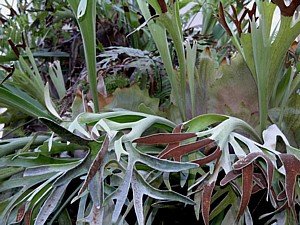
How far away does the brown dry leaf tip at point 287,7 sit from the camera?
0.42 meters

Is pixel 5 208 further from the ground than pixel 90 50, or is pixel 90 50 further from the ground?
pixel 90 50

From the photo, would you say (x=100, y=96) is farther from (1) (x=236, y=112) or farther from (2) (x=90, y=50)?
(1) (x=236, y=112)

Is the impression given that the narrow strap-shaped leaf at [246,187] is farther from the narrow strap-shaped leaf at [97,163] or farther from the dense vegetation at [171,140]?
the narrow strap-shaped leaf at [97,163]

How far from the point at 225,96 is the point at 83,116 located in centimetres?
20

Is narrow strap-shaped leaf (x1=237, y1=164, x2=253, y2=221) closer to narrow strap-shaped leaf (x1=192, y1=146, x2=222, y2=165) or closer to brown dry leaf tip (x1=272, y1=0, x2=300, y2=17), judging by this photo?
narrow strap-shaped leaf (x1=192, y1=146, x2=222, y2=165)

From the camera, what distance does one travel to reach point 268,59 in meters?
0.47

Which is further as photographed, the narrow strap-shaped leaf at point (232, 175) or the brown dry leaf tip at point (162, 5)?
the brown dry leaf tip at point (162, 5)

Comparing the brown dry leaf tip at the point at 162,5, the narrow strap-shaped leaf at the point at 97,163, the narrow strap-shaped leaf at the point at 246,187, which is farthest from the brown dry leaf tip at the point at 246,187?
the brown dry leaf tip at the point at 162,5

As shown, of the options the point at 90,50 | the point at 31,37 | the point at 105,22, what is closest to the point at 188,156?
the point at 90,50

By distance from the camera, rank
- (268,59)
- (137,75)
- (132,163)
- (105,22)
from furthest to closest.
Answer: (105,22), (137,75), (268,59), (132,163)

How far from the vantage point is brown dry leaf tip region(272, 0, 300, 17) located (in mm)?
418

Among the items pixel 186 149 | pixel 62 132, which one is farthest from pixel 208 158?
pixel 62 132

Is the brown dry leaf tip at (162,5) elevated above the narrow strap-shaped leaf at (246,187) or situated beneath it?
elevated above

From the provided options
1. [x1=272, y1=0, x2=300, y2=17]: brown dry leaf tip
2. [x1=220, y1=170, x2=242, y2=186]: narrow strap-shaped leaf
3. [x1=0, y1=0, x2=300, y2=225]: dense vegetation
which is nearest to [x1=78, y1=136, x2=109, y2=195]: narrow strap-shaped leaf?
[x1=0, y1=0, x2=300, y2=225]: dense vegetation
